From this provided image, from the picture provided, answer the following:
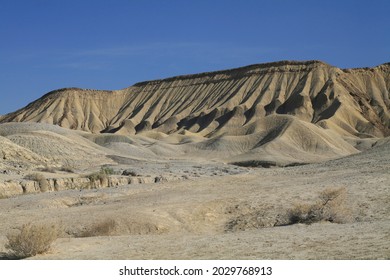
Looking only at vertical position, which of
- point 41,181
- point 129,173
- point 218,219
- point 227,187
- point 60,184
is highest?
point 129,173

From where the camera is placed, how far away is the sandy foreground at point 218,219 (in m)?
12.0

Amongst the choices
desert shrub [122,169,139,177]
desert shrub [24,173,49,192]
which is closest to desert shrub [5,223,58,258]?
desert shrub [24,173,49,192]

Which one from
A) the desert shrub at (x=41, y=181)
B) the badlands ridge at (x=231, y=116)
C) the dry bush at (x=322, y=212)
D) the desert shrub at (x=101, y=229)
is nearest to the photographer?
the dry bush at (x=322, y=212)

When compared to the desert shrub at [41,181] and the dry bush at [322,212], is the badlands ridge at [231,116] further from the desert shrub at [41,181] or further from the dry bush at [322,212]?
the dry bush at [322,212]

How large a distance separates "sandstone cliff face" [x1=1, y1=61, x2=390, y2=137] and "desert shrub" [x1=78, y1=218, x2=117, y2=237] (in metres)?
76.0

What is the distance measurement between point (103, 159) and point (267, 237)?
4609 centimetres

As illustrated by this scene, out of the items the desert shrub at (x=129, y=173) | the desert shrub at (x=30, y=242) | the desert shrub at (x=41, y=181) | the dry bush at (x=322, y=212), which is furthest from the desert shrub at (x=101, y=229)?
the desert shrub at (x=129, y=173)

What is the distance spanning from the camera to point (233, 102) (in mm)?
124625

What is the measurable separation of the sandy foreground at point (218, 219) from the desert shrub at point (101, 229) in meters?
0.06

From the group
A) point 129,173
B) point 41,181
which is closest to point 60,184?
point 41,181

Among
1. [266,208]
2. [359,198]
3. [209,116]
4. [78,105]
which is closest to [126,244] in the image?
[266,208]

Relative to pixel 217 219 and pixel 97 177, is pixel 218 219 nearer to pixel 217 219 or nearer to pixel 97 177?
pixel 217 219

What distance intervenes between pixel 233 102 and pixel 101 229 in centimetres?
10863
